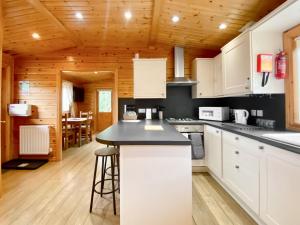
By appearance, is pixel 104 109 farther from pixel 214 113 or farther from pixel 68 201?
pixel 68 201

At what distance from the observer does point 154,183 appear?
174cm

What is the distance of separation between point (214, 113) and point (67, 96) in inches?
232

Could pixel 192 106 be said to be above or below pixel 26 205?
above

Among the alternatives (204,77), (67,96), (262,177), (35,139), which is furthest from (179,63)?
(67,96)

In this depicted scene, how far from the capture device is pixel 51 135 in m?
4.61

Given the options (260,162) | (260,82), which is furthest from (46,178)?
(260,82)

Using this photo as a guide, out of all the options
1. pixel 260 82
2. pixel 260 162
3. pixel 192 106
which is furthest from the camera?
pixel 192 106

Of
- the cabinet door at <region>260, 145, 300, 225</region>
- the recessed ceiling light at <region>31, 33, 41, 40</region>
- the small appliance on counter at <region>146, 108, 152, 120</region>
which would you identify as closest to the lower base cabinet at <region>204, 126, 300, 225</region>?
the cabinet door at <region>260, 145, 300, 225</region>

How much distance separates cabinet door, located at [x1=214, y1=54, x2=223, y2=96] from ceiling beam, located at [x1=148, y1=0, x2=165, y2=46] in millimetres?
1235

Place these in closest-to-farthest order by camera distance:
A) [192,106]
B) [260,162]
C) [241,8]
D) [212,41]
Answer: [260,162]
[241,8]
[212,41]
[192,106]

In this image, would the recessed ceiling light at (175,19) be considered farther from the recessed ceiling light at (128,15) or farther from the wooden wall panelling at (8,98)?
the wooden wall panelling at (8,98)

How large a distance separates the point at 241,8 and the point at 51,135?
4.29 m

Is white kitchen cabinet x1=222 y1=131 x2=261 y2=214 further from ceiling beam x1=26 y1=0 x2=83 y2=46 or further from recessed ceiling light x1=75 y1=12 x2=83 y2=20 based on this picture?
ceiling beam x1=26 y1=0 x2=83 y2=46

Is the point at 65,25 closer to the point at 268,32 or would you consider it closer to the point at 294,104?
the point at 268,32
